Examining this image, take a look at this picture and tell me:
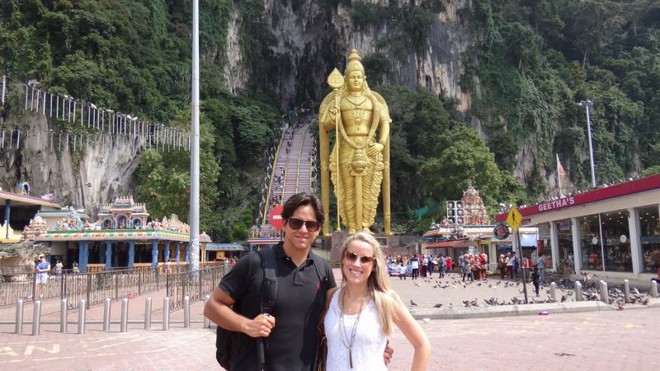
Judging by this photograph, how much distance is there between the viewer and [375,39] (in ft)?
183

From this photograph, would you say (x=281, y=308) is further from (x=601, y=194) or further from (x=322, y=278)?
(x=601, y=194)

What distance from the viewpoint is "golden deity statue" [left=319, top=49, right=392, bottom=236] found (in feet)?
54.0

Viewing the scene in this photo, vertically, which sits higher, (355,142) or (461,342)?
(355,142)

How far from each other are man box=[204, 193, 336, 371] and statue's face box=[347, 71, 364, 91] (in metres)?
14.1

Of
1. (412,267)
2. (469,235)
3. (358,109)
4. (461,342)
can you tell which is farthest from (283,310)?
(469,235)

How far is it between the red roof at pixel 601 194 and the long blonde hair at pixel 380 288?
46.7ft

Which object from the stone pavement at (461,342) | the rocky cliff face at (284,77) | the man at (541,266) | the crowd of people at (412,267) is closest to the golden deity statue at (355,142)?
the crowd of people at (412,267)

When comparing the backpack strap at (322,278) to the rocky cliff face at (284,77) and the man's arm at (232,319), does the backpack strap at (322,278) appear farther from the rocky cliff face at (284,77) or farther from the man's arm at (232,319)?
the rocky cliff face at (284,77)

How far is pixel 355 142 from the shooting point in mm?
16766

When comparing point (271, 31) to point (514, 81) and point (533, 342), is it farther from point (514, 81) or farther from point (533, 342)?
point (533, 342)

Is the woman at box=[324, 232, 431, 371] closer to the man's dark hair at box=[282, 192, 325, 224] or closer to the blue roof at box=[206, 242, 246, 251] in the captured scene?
the man's dark hair at box=[282, 192, 325, 224]

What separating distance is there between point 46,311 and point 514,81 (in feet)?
160

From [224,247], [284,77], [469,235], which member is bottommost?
[224,247]

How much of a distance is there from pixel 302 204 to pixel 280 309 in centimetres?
53
